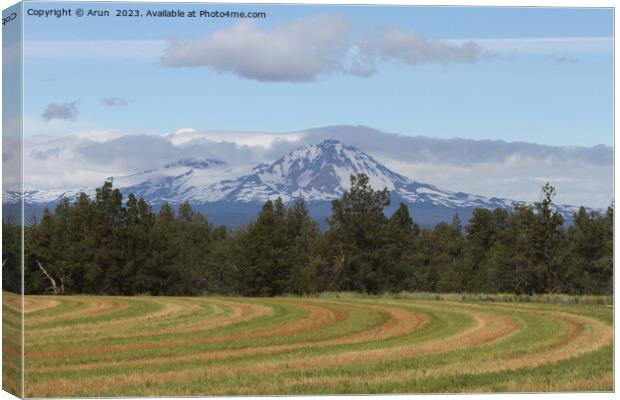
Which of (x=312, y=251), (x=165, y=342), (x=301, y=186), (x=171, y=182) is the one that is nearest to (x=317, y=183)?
(x=301, y=186)

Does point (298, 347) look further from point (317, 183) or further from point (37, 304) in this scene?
point (37, 304)

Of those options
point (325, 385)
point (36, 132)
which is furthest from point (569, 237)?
point (36, 132)

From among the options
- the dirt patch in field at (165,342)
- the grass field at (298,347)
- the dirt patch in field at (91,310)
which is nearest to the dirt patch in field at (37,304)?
the grass field at (298,347)

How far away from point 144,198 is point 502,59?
591 centimetres

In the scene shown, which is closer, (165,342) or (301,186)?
(165,342)

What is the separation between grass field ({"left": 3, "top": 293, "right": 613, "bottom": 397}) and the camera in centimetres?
1856

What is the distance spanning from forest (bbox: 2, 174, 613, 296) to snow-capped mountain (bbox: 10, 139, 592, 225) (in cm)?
18

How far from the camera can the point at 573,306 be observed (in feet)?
69.5

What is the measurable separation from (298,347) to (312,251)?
181cm

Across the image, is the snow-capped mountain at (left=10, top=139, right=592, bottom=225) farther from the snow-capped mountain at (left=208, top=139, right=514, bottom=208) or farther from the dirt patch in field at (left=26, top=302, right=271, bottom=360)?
the dirt patch in field at (left=26, top=302, right=271, bottom=360)

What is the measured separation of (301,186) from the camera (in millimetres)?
19953

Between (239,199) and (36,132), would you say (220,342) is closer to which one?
(239,199)

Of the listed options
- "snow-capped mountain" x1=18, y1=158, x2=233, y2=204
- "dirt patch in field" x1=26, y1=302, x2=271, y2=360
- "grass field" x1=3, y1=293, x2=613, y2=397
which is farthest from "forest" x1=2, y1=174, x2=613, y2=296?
"dirt patch in field" x1=26, y1=302, x2=271, y2=360

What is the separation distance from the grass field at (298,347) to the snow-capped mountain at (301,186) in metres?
1.63
